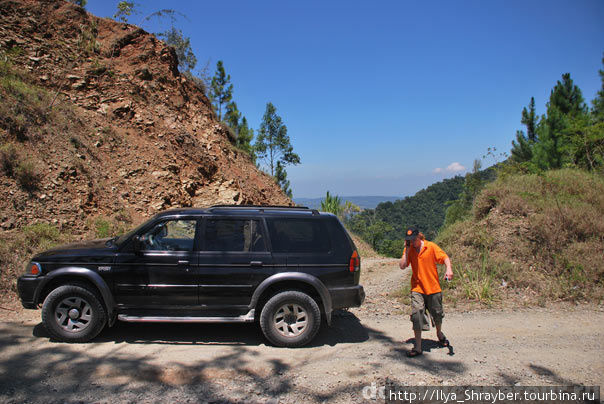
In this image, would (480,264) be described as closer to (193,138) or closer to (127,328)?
(127,328)

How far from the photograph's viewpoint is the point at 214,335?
5277 millimetres

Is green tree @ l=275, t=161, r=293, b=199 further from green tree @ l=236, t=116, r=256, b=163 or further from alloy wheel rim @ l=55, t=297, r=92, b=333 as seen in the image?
alloy wheel rim @ l=55, t=297, r=92, b=333

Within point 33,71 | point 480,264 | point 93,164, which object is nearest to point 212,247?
point 480,264

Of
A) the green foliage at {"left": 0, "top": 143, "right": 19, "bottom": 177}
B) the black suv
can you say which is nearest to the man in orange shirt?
the black suv

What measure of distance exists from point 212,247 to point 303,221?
1.34 meters

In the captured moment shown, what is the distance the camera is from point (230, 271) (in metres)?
4.88

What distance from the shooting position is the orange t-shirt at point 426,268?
4.79 meters

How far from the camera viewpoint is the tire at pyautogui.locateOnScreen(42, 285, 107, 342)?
471cm

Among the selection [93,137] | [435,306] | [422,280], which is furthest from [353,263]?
[93,137]

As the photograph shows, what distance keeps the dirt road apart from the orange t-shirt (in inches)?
34.9

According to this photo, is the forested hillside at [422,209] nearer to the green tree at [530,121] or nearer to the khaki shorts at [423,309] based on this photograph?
the green tree at [530,121]

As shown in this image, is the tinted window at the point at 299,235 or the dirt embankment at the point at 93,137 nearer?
the tinted window at the point at 299,235

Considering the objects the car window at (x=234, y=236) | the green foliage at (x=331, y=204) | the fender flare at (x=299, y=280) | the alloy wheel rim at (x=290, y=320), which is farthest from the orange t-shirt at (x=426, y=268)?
the green foliage at (x=331, y=204)

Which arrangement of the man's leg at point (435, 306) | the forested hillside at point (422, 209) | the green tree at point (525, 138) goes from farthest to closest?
the forested hillside at point (422, 209) → the green tree at point (525, 138) → the man's leg at point (435, 306)
